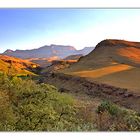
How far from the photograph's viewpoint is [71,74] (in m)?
8.99

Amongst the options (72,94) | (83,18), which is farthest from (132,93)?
(83,18)

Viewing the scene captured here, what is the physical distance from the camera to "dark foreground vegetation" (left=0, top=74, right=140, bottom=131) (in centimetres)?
761

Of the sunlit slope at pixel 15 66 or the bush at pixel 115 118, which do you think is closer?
the bush at pixel 115 118

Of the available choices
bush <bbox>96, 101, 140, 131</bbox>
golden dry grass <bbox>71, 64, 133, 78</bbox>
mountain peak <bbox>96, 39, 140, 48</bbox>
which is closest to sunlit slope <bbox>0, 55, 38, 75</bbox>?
golden dry grass <bbox>71, 64, 133, 78</bbox>

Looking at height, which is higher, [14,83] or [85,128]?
[14,83]

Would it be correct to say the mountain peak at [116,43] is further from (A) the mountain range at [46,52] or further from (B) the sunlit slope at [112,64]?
(A) the mountain range at [46,52]

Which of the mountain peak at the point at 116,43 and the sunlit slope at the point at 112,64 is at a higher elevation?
the mountain peak at the point at 116,43

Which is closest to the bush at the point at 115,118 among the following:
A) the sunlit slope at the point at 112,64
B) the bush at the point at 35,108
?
the bush at the point at 35,108

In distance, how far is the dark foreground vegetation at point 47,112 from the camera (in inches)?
300

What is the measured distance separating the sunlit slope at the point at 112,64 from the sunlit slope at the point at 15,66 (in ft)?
2.21

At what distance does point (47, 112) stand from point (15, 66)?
3.65 ft

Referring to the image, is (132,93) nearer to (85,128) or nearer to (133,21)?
(133,21)
